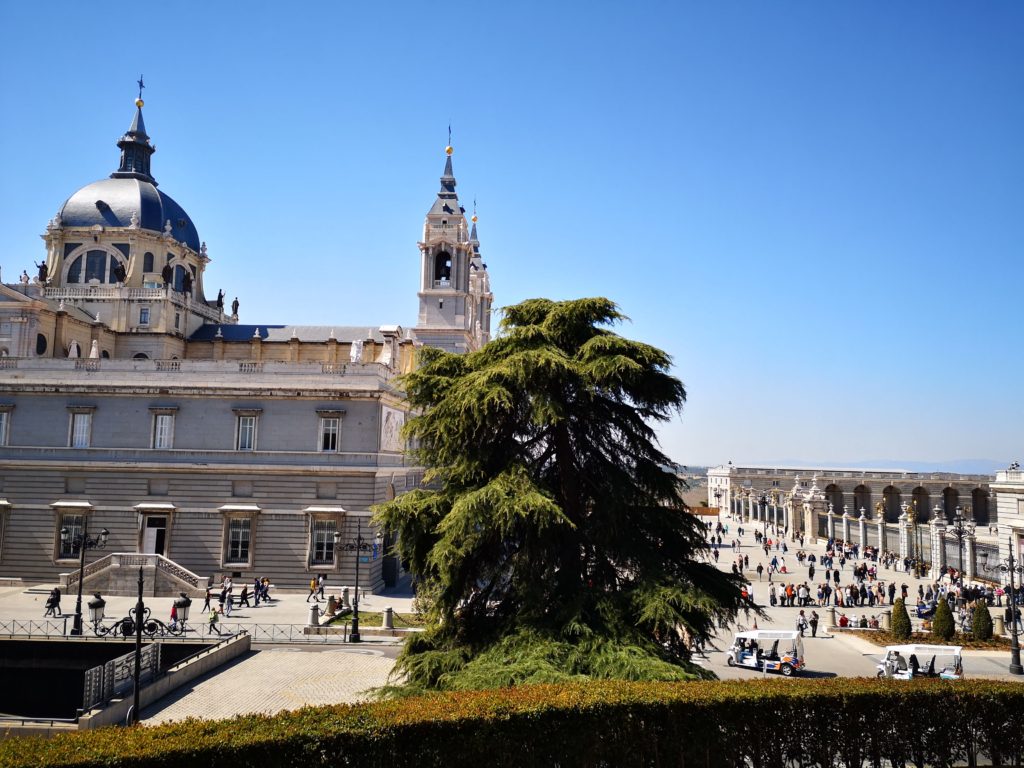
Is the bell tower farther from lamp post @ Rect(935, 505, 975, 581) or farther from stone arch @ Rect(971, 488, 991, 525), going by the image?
stone arch @ Rect(971, 488, 991, 525)

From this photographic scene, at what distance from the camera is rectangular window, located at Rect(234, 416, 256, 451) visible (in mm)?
36656

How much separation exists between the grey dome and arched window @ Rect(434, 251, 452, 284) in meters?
19.6

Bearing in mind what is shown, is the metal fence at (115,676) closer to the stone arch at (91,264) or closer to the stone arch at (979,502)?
the stone arch at (91,264)

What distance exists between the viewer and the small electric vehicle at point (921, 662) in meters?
23.6

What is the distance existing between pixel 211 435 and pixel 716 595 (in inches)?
1074

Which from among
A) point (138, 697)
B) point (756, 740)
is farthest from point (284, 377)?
point (756, 740)

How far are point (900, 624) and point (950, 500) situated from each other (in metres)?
78.8

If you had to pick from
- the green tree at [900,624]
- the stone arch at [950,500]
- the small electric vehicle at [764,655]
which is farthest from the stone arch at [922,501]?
the small electric vehicle at [764,655]

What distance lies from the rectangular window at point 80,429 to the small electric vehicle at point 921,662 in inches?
1303

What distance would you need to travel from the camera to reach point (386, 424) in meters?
37.8

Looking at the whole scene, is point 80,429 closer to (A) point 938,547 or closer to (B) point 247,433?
(B) point 247,433

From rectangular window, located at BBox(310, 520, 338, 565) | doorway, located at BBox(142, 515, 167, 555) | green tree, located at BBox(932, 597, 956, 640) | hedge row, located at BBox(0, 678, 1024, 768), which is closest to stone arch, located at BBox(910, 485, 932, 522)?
green tree, located at BBox(932, 597, 956, 640)

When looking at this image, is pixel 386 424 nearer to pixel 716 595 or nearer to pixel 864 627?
pixel 864 627

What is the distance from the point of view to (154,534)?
1425 inches
